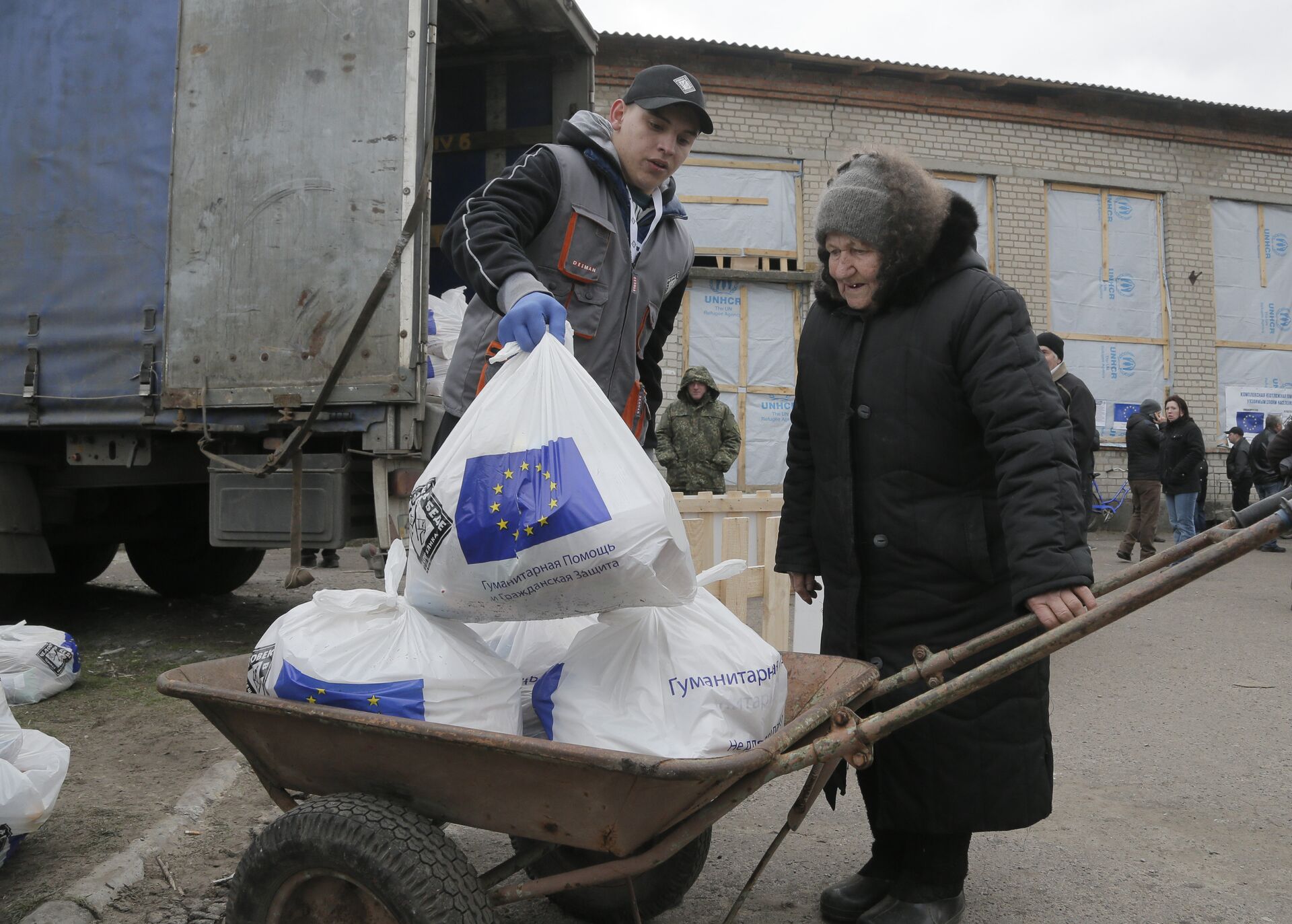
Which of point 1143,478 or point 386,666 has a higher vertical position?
point 1143,478

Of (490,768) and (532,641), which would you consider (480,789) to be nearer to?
(490,768)

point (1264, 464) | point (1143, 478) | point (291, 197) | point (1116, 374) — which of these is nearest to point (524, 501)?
point (291, 197)

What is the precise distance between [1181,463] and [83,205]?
1039 cm

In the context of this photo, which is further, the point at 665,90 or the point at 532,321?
the point at 665,90

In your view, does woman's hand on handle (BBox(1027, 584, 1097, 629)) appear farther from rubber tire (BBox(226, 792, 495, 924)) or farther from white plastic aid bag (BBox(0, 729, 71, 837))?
white plastic aid bag (BBox(0, 729, 71, 837))

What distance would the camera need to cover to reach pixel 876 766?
250 cm

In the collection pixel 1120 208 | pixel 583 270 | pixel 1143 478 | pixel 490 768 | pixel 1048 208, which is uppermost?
pixel 1120 208

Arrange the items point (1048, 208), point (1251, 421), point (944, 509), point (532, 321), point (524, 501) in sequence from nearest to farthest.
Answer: point (524, 501) < point (532, 321) < point (944, 509) < point (1048, 208) < point (1251, 421)

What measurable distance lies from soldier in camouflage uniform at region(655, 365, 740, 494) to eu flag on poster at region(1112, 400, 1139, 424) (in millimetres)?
7535

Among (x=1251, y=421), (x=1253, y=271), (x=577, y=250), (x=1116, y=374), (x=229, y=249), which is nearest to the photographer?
(x=577, y=250)

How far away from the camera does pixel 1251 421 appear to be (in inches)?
562

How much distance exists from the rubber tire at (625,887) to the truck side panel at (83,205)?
2922mm

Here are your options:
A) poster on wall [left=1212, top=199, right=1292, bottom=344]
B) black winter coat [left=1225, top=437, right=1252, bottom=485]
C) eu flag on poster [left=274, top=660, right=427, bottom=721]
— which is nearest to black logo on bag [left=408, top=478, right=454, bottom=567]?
eu flag on poster [left=274, top=660, right=427, bottom=721]

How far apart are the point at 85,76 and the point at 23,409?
1511mm
